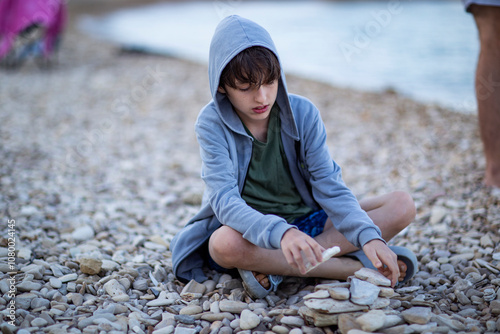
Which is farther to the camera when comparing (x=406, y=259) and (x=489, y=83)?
(x=489, y=83)

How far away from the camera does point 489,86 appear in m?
3.23

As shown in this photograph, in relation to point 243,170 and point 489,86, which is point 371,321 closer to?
point 243,170

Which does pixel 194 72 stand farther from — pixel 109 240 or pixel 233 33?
pixel 233 33

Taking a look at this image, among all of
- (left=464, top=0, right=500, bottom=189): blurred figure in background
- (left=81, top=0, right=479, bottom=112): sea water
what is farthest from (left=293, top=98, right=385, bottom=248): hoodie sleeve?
(left=81, top=0, right=479, bottom=112): sea water

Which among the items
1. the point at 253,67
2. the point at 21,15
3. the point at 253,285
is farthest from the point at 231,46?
the point at 21,15

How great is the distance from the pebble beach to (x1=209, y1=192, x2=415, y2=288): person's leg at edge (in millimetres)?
151

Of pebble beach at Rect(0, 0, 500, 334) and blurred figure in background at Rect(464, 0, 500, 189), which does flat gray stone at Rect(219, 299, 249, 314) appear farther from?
blurred figure in background at Rect(464, 0, 500, 189)

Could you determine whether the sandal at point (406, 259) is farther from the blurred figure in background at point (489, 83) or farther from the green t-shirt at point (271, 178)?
the blurred figure in background at point (489, 83)

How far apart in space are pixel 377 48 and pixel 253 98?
10.3m

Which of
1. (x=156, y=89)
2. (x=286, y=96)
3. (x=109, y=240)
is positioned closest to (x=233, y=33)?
(x=286, y=96)

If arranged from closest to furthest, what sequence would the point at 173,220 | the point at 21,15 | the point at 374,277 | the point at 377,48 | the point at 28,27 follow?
the point at 374,277
the point at 173,220
the point at 21,15
the point at 28,27
the point at 377,48

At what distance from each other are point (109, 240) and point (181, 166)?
1814mm

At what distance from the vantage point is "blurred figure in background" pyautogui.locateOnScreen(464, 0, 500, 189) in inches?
123

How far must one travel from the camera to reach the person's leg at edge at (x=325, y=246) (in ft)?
6.58
